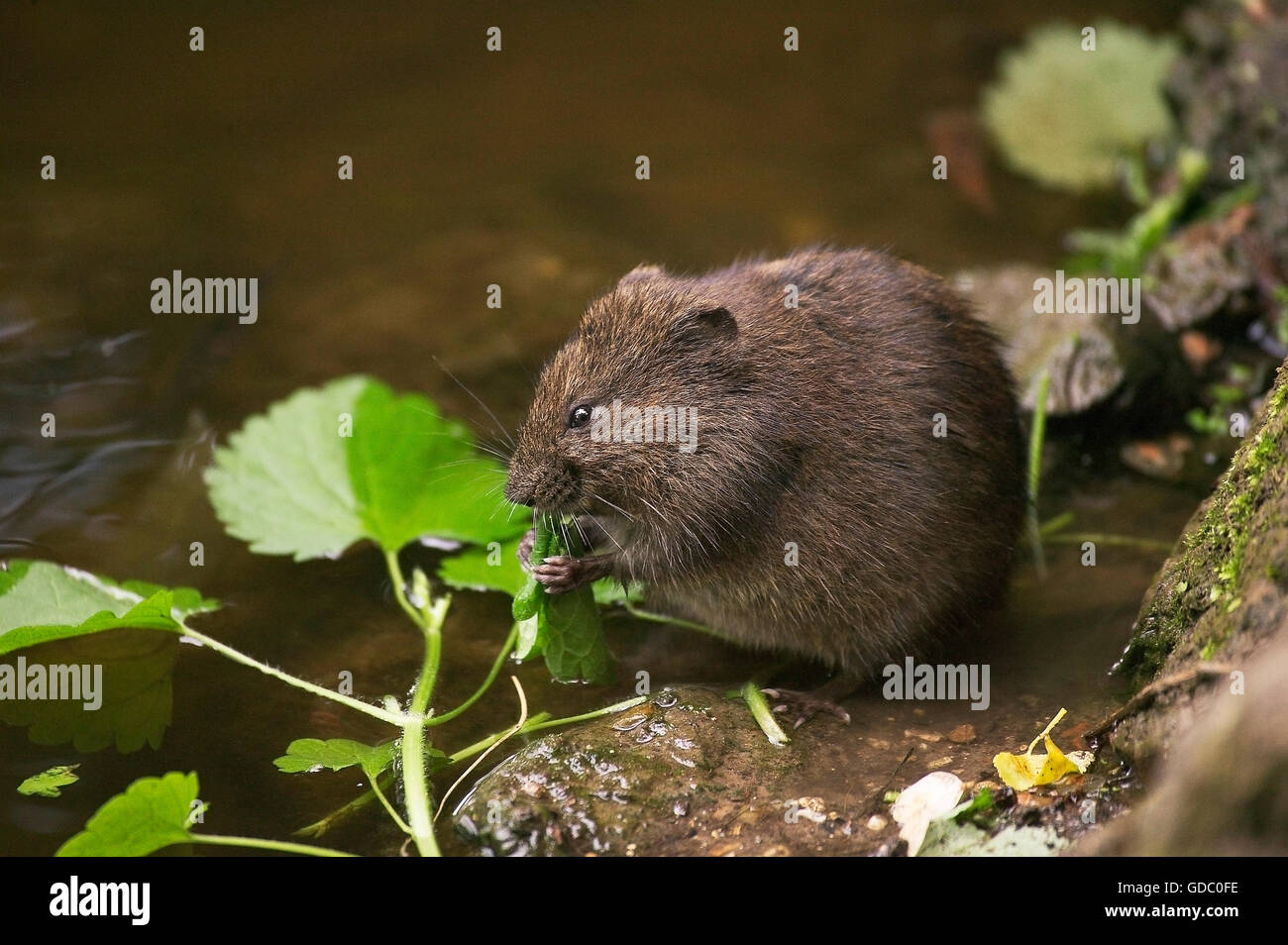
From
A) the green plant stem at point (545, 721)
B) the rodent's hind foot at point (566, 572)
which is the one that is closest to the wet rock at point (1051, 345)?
the rodent's hind foot at point (566, 572)

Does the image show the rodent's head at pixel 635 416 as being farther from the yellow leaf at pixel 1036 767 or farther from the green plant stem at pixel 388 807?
the yellow leaf at pixel 1036 767

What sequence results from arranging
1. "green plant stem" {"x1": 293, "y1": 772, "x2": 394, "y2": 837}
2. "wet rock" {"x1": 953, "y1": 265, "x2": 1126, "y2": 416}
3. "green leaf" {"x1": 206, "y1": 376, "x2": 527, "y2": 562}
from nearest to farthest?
"green plant stem" {"x1": 293, "y1": 772, "x2": 394, "y2": 837}, "green leaf" {"x1": 206, "y1": 376, "x2": 527, "y2": 562}, "wet rock" {"x1": 953, "y1": 265, "x2": 1126, "y2": 416}

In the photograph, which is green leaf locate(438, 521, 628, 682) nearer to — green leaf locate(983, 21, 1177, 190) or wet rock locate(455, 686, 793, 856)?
wet rock locate(455, 686, 793, 856)

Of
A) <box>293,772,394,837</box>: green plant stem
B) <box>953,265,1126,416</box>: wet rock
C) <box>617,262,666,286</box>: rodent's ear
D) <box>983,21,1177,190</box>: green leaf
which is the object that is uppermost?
<box>983,21,1177,190</box>: green leaf

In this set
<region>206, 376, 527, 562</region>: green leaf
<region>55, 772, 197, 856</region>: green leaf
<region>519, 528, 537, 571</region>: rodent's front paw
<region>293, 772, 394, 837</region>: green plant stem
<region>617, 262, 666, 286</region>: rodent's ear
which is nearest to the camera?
<region>55, 772, 197, 856</region>: green leaf

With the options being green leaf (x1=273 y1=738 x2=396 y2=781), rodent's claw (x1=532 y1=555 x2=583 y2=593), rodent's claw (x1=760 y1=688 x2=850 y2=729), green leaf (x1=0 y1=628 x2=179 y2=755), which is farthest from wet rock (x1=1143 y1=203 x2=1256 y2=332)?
green leaf (x1=0 y1=628 x2=179 y2=755)
